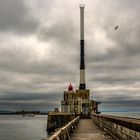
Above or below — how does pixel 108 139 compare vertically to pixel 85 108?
below

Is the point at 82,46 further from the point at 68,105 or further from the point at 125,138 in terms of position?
the point at 125,138

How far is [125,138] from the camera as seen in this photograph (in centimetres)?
1678

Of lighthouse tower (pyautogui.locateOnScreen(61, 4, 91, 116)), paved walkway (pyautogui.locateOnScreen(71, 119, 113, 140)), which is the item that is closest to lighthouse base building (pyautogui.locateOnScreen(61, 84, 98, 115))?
lighthouse tower (pyautogui.locateOnScreen(61, 4, 91, 116))

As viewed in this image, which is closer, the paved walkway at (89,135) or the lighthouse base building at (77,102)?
the paved walkway at (89,135)

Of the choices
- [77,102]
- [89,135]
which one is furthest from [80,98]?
[89,135]

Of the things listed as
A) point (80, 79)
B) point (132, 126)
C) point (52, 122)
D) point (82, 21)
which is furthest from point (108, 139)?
point (82, 21)

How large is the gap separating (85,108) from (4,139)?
85.1 ft

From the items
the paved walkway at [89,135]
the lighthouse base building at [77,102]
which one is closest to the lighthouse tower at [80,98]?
the lighthouse base building at [77,102]

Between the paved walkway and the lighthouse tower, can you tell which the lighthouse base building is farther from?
the paved walkway

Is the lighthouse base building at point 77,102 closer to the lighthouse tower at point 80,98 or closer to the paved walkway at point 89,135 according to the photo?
the lighthouse tower at point 80,98

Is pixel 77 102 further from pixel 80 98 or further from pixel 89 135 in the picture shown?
pixel 89 135

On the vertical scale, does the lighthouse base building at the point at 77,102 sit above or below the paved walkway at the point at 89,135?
above

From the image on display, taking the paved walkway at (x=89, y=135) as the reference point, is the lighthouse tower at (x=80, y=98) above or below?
above

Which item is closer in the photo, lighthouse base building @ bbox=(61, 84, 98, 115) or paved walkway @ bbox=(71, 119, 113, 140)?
paved walkway @ bbox=(71, 119, 113, 140)
